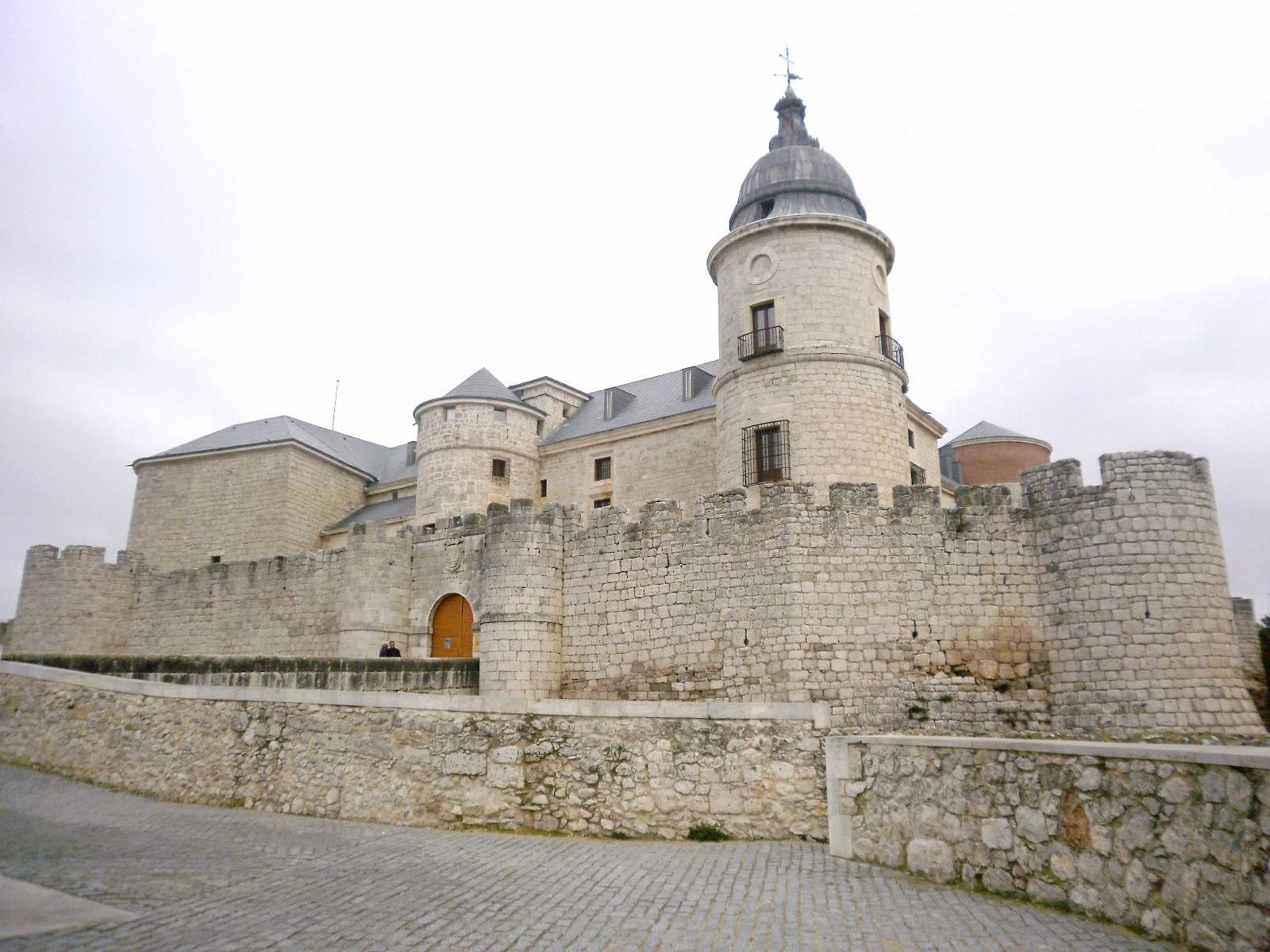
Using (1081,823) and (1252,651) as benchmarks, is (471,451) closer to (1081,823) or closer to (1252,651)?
(1252,651)

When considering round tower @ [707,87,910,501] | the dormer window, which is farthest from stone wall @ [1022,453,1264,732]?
the dormer window

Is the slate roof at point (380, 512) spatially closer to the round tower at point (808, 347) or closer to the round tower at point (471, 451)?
the round tower at point (471, 451)

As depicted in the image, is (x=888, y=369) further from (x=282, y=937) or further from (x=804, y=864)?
(x=282, y=937)

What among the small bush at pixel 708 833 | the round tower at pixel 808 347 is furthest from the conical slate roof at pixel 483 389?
the small bush at pixel 708 833

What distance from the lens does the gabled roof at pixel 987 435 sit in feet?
114

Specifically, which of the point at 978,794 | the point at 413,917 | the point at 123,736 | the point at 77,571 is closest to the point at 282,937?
the point at 413,917

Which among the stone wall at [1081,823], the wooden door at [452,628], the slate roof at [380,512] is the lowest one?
the stone wall at [1081,823]

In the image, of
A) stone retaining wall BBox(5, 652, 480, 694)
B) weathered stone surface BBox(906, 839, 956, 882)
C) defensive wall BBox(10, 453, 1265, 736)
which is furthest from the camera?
stone retaining wall BBox(5, 652, 480, 694)

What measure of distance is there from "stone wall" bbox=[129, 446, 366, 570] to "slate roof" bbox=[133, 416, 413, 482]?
34 cm

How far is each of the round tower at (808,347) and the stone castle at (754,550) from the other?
6 centimetres

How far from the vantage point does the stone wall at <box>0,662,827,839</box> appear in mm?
9195

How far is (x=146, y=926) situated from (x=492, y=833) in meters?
3.97

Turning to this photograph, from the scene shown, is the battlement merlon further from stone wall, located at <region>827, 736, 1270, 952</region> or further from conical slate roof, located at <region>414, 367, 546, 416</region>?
conical slate roof, located at <region>414, 367, 546, 416</region>

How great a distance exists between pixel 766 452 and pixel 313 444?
22.1 meters
